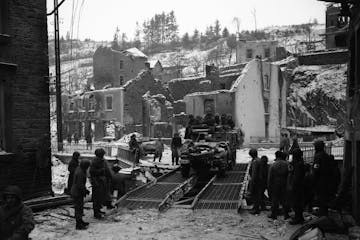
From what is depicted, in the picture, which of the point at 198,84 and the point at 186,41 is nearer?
the point at 198,84

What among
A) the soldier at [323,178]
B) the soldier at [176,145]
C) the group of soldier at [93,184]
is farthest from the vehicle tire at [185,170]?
the soldier at [323,178]

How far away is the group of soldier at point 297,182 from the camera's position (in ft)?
28.4

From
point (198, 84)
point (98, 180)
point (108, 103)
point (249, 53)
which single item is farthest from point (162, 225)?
point (249, 53)

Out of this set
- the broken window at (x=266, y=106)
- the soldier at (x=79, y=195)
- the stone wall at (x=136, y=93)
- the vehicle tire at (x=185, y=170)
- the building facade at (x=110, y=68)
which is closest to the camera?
the soldier at (x=79, y=195)

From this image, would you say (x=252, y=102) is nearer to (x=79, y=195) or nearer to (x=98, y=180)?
(x=98, y=180)

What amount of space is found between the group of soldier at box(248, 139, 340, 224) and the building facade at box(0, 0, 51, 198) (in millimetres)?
6966

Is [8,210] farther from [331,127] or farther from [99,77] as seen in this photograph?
[99,77]

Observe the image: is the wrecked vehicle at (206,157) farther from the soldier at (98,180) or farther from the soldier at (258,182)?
the soldier at (98,180)

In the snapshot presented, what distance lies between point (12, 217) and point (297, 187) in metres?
6.23

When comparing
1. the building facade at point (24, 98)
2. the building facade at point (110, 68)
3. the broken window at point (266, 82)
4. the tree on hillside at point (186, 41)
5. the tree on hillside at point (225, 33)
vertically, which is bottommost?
the building facade at point (24, 98)

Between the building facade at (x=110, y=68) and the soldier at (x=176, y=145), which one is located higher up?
the building facade at (x=110, y=68)

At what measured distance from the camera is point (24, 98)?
39.5 feet

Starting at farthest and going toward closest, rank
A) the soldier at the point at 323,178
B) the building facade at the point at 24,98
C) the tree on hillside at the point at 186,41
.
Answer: the tree on hillside at the point at 186,41, the building facade at the point at 24,98, the soldier at the point at 323,178

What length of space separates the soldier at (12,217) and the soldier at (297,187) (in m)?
5.88
